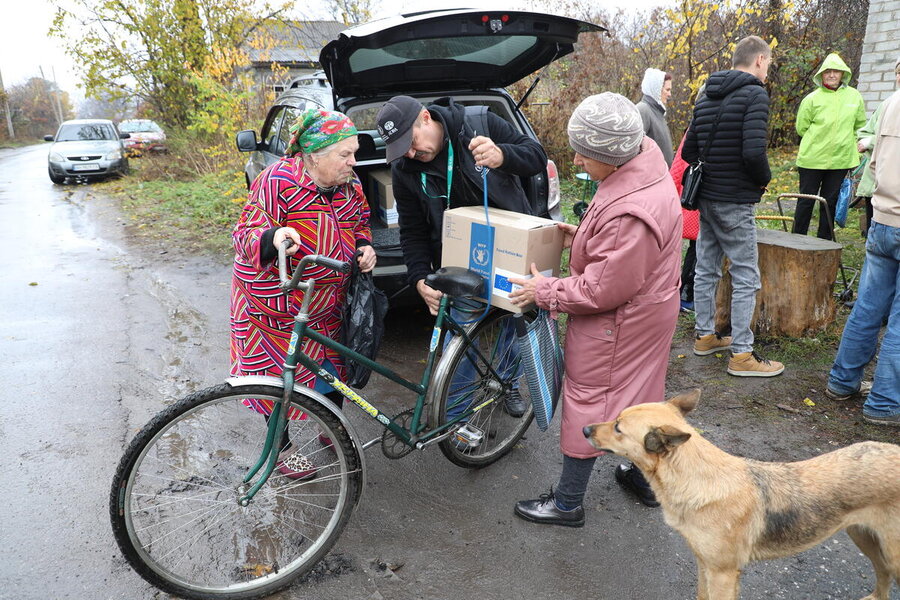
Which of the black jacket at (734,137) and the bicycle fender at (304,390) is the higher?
the black jacket at (734,137)

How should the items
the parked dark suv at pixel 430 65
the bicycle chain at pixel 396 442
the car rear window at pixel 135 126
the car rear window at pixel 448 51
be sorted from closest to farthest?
1. the bicycle chain at pixel 396 442
2. the parked dark suv at pixel 430 65
3. the car rear window at pixel 448 51
4. the car rear window at pixel 135 126

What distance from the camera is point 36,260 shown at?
24.7ft

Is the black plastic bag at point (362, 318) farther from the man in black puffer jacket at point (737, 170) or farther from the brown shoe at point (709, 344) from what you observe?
the brown shoe at point (709, 344)

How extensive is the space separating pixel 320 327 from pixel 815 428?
279 centimetres

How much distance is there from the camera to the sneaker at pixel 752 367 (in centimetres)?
396

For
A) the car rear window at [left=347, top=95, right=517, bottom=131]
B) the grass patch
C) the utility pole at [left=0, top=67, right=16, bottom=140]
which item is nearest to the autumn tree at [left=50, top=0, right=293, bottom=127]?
the grass patch

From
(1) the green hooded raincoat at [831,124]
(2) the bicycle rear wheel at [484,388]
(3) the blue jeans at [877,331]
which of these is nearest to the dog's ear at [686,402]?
(2) the bicycle rear wheel at [484,388]

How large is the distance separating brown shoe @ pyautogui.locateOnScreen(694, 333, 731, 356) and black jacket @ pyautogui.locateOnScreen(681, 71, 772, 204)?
3.41ft

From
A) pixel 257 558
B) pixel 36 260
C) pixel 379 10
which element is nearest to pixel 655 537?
pixel 257 558

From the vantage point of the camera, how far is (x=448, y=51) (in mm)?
3967

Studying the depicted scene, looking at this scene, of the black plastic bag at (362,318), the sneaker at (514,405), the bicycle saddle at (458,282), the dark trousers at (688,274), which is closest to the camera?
the bicycle saddle at (458,282)

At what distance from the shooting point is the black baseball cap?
8.10 feet

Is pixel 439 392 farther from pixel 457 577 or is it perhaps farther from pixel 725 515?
pixel 725 515

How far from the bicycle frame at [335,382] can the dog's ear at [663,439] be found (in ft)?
3.41
